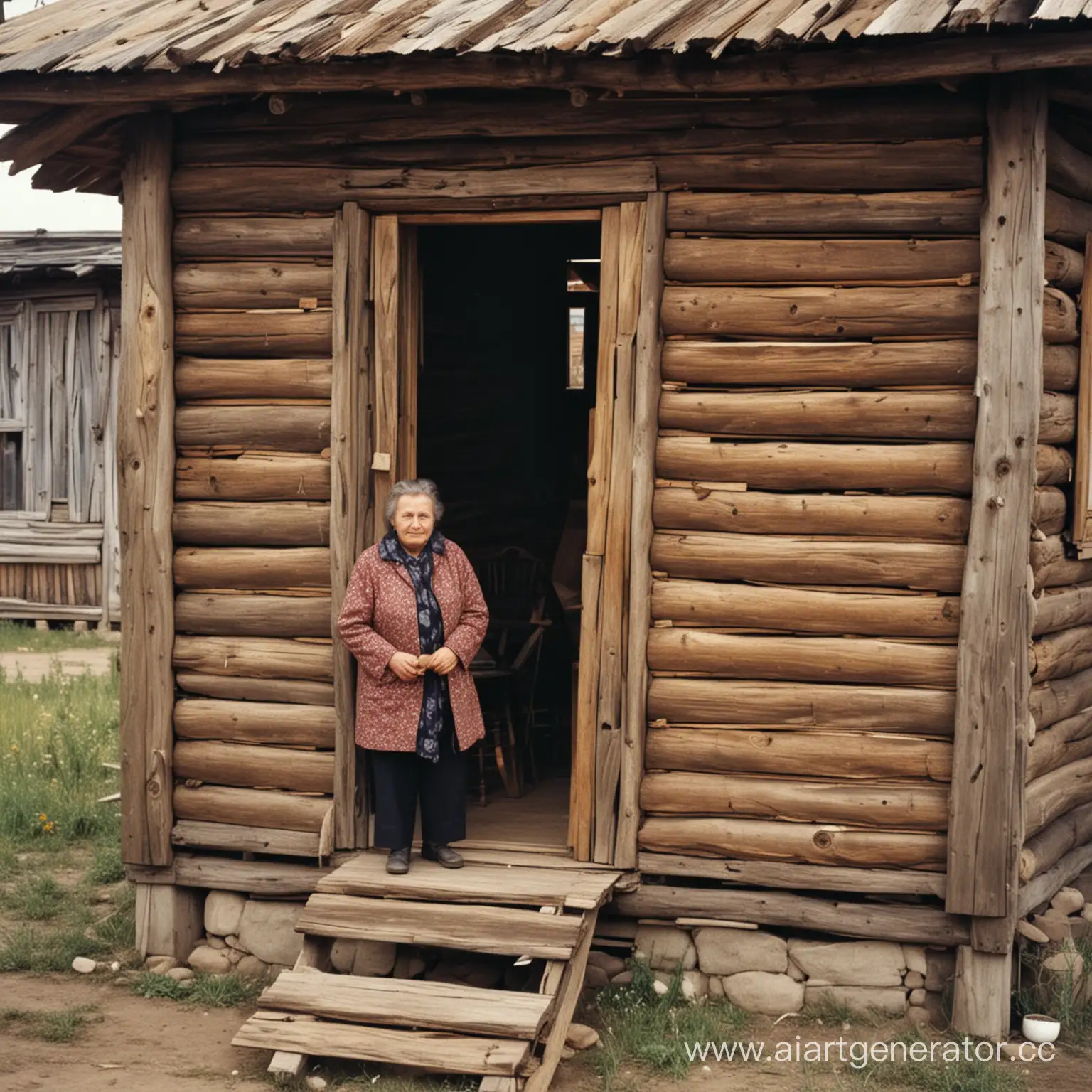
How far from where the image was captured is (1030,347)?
243 inches

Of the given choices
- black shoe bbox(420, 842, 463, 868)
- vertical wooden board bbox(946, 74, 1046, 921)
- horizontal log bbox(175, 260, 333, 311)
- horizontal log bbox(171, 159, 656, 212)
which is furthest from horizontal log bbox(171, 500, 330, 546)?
vertical wooden board bbox(946, 74, 1046, 921)

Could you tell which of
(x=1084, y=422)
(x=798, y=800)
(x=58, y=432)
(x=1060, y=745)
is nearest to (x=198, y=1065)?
(x=798, y=800)

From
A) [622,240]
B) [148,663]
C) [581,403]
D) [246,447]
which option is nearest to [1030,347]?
[622,240]

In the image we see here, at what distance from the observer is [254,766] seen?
7172mm

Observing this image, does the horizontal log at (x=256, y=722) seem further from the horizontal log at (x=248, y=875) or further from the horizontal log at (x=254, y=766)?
the horizontal log at (x=248, y=875)

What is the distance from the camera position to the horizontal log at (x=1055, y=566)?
21.7 feet

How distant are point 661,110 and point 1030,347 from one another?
175 centimetres

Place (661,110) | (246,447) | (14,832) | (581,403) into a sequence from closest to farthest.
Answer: (661,110) → (246,447) → (14,832) → (581,403)

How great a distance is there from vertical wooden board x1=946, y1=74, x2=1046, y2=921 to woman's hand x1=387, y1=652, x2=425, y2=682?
216 cm

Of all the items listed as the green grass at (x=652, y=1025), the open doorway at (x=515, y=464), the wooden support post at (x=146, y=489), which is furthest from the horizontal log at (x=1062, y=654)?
the wooden support post at (x=146, y=489)

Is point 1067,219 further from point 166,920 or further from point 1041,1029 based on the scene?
point 166,920

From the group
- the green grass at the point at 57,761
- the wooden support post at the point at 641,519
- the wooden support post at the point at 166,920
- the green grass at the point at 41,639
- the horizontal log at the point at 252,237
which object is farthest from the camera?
the green grass at the point at 41,639

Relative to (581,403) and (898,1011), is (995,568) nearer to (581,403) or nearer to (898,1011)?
(898,1011)

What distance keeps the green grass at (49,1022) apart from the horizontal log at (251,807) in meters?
0.97
